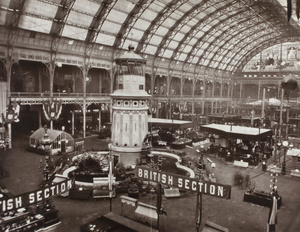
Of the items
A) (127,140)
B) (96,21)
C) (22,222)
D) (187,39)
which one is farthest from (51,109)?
(187,39)

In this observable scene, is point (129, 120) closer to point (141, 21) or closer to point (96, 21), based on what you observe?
point (96, 21)

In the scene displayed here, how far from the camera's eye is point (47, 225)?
11.4m

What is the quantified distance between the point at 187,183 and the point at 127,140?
12153 mm

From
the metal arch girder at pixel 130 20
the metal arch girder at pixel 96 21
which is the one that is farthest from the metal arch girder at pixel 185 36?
the metal arch girder at pixel 96 21

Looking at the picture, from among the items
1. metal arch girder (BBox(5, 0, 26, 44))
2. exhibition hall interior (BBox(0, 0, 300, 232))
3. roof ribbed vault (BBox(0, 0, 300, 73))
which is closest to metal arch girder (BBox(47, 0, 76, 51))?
roof ribbed vault (BBox(0, 0, 300, 73))

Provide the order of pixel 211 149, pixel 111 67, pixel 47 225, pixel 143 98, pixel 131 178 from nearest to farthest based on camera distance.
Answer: pixel 47 225, pixel 131 178, pixel 143 98, pixel 211 149, pixel 111 67

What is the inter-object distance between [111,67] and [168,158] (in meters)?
20.2

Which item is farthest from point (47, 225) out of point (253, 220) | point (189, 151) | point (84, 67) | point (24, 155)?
point (84, 67)

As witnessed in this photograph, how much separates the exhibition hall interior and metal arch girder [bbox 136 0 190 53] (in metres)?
0.14

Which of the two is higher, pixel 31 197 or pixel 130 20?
pixel 130 20

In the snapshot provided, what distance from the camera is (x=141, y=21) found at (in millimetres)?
35875

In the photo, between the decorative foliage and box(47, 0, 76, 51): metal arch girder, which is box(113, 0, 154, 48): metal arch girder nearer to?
box(47, 0, 76, 51): metal arch girder

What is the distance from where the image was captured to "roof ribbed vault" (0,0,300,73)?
2692 centimetres

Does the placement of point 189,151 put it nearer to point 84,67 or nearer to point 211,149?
point 211,149
